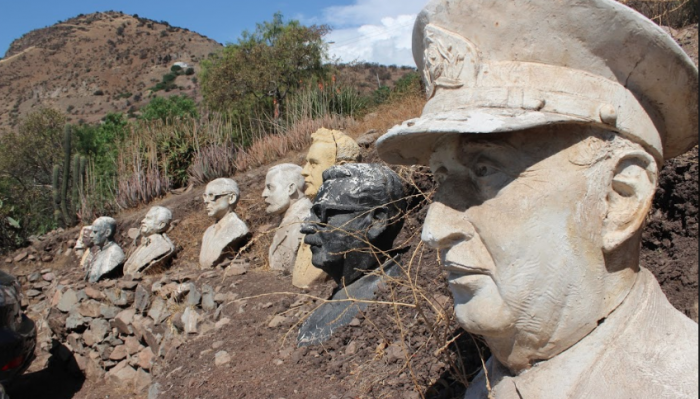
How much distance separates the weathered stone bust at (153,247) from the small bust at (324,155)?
3434 millimetres

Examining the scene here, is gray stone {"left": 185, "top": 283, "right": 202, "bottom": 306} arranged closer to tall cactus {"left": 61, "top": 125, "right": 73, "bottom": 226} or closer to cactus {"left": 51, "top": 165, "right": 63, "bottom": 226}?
tall cactus {"left": 61, "top": 125, "right": 73, "bottom": 226}

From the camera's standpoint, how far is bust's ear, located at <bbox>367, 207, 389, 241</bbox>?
14.1 ft

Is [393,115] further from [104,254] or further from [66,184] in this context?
[66,184]

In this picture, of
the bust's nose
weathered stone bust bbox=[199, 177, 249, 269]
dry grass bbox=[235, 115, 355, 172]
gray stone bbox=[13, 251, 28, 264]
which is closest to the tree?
dry grass bbox=[235, 115, 355, 172]

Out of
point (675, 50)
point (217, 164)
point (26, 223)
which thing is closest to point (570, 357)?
point (675, 50)

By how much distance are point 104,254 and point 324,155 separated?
16.0ft

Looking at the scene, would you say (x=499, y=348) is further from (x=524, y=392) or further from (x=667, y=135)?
(x=667, y=135)

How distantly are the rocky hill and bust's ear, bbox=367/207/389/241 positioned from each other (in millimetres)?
44855

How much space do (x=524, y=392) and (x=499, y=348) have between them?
137mm

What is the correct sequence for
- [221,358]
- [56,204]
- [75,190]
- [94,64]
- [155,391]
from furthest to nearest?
[94,64], [56,204], [75,190], [155,391], [221,358]

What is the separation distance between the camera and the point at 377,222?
14.2 feet

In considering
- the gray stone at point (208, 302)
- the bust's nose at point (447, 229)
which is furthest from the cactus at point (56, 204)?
the bust's nose at point (447, 229)

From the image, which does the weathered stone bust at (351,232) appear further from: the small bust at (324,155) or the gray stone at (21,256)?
the gray stone at (21,256)

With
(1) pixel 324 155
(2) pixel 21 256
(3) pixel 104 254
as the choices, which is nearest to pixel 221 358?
(1) pixel 324 155
